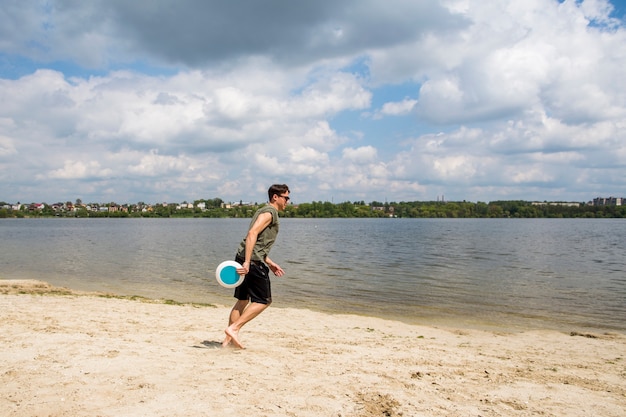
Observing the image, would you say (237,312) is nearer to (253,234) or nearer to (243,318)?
(243,318)

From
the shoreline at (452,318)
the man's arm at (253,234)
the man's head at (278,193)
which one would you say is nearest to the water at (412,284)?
the shoreline at (452,318)

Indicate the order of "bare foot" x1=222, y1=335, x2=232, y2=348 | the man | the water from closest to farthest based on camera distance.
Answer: the man → "bare foot" x1=222, y1=335, x2=232, y2=348 → the water

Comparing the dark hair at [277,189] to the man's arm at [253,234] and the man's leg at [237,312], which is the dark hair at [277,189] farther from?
the man's leg at [237,312]

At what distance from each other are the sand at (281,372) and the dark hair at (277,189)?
7.84 feet

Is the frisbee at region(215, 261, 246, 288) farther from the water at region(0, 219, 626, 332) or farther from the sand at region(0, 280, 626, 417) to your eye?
the water at region(0, 219, 626, 332)

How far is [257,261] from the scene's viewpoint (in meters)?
6.59

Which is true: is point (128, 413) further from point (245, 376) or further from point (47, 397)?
point (245, 376)

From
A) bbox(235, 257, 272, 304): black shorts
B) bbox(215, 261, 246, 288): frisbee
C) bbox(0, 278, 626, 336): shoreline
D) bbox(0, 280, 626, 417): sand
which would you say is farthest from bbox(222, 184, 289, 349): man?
bbox(0, 278, 626, 336): shoreline

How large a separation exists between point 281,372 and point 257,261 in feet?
5.38

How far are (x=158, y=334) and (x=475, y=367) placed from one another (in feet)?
17.2

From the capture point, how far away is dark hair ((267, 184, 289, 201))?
6914mm

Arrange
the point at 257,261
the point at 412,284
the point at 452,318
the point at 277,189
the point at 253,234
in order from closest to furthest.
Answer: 1. the point at 253,234
2. the point at 257,261
3. the point at 277,189
4. the point at 452,318
5. the point at 412,284

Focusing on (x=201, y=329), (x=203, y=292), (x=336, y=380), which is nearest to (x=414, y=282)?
(x=203, y=292)

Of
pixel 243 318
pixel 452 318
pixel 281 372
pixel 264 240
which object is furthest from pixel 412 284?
pixel 281 372
